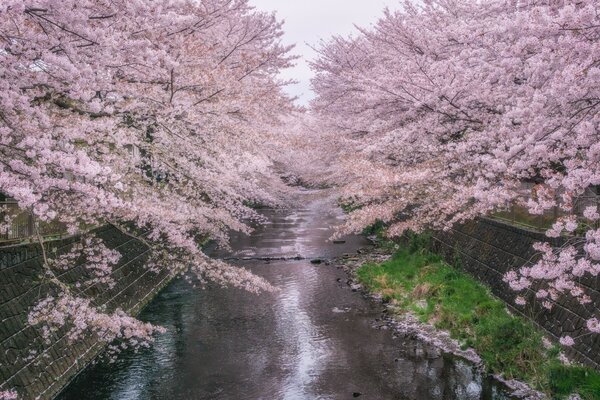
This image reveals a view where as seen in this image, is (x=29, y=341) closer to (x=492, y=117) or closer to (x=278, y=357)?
(x=278, y=357)

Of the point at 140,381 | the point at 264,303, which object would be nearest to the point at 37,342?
the point at 140,381

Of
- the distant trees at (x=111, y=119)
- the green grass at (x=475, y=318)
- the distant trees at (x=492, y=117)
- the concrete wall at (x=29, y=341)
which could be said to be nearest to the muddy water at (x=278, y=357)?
the concrete wall at (x=29, y=341)

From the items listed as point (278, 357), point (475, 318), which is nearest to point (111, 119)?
point (278, 357)

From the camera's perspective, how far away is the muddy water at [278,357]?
9.18m

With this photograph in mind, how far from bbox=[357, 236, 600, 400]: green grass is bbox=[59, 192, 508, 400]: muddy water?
0.64 metres

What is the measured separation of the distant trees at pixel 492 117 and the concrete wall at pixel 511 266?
0.35 m

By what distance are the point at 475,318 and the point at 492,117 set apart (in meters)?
4.54

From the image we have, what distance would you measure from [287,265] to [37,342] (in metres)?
12.3

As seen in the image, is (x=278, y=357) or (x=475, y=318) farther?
(x=475, y=318)

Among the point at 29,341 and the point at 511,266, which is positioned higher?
the point at 29,341

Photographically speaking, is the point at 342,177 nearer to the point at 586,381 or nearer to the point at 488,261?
the point at 488,261

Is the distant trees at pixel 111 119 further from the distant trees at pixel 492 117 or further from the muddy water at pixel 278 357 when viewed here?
the distant trees at pixel 492 117

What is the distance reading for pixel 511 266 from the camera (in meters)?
11.7

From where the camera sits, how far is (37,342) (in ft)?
29.1
